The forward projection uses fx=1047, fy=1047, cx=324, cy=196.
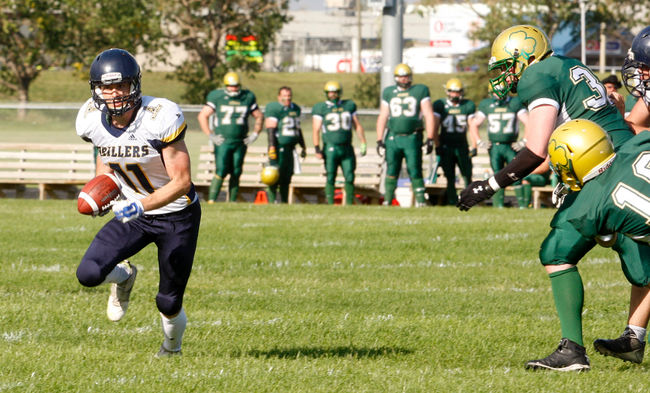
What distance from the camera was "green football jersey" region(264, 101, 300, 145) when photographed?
578 inches

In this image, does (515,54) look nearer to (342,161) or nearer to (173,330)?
(173,330)

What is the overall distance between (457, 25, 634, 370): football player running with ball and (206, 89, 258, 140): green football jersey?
29.9ft

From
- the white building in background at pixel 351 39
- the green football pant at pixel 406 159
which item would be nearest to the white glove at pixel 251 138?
the green football pant at pixel 406 159

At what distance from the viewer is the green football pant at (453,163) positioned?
47.9 ft

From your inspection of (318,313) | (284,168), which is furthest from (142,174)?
(284,168)

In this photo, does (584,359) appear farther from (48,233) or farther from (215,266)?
(48,233)

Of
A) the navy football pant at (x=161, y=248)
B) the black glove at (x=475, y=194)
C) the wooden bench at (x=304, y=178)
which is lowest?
the wooden bench at (x=304, y=178)

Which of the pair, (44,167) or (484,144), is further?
(44,167)

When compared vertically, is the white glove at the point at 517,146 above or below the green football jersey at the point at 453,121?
below

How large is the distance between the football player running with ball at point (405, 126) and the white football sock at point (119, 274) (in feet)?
28.0

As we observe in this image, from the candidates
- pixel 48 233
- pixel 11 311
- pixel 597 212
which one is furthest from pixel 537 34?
pixel 48 233

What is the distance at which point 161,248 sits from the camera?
16.8 ft

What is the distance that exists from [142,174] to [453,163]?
10064 millimetres

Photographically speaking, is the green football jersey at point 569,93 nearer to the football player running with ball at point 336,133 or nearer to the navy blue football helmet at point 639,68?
the navy blue football helmet at point 639,68
